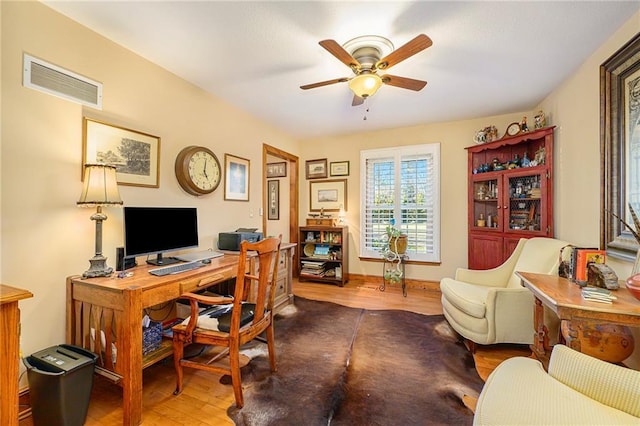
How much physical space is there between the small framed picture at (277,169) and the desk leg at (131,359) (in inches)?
149

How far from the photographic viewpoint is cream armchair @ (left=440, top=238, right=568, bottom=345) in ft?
7.16

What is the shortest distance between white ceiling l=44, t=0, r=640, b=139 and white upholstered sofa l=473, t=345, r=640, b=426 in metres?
2.06

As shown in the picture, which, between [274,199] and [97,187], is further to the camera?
[274,199]

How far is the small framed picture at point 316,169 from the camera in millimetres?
4762

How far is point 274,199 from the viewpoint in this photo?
530 centimetres

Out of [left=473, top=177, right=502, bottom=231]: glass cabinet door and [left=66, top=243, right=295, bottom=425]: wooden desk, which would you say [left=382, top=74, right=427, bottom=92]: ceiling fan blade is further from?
[left=66, top=243, right=295, bottom=425]: wooden desk

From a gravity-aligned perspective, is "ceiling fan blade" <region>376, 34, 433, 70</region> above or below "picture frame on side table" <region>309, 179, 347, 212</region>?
above

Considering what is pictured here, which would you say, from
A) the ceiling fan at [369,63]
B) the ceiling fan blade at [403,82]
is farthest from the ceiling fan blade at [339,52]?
the ceiling fan blade at [403,82]

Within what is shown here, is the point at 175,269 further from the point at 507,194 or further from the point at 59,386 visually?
the point at 507,194

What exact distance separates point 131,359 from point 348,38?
8.37 ft

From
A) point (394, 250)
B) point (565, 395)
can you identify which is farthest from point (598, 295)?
point (394, 250)

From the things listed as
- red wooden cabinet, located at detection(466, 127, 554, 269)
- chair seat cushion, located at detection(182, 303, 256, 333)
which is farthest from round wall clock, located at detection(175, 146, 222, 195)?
red wooden cabinet, located at detection(466, 127, 554, 269)

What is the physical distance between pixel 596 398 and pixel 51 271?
2.97 metres

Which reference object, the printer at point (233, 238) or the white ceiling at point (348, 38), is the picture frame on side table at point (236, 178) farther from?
the white ceiling at point (348, 38)
